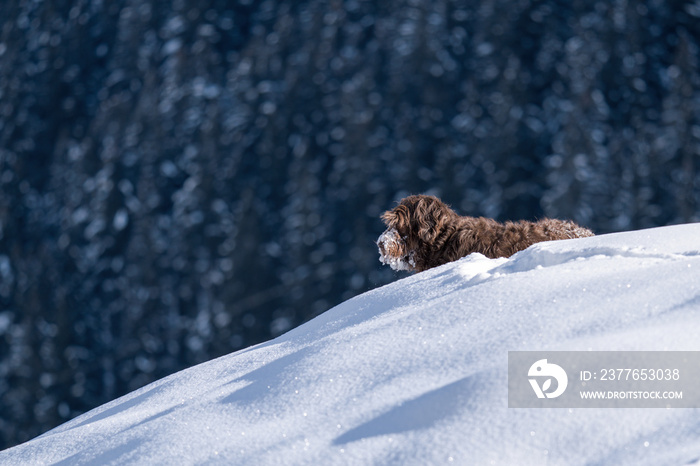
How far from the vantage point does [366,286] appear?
695 centimetres

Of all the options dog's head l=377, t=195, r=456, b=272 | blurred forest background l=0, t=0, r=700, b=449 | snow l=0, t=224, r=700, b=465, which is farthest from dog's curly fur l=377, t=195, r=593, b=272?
blurred forest background l=0, t=0, r=700, b=449

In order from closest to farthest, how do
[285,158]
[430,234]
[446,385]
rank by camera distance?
[446,385] → [430,234] → [285,158]

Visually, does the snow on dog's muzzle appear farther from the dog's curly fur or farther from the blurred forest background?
the blurred forest background

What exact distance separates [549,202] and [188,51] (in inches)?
189

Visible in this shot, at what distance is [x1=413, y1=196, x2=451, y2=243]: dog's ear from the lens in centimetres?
465

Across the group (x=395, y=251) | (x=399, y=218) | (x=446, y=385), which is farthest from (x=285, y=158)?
(x=446, y=385)

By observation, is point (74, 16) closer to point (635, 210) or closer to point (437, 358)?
point (635, 210)

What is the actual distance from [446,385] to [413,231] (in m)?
3.09

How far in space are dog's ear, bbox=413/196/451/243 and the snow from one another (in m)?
2.19

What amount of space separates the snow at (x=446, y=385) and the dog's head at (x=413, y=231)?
220 centimetres

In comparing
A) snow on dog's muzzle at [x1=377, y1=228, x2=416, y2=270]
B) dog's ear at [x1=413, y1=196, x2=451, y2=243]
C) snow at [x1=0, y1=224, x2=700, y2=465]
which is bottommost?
snow on dog's muzzle at [x1=377, y1=228, x2=416, y2=270]

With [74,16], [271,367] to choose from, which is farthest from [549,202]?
[74,16]

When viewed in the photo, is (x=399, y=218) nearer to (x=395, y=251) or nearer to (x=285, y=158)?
(x=395, y=251)

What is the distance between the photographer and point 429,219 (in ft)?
15.4
